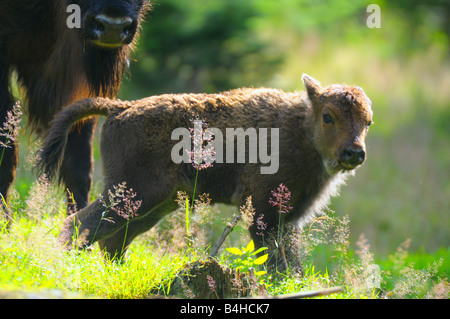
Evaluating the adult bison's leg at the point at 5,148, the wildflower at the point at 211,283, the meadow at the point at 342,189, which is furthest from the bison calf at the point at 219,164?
the wildflower at the point at 211,283

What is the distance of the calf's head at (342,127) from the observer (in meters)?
5.55

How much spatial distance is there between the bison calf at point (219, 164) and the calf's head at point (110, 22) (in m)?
0.55

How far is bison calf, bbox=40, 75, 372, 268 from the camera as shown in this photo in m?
5.52

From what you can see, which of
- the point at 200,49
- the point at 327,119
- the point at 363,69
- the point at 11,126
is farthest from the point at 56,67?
the point at 363,69

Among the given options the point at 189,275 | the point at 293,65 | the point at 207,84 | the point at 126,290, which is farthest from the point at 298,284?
the point at 293,65

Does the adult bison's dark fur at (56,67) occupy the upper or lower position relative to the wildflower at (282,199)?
upper

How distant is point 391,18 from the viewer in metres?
21.2

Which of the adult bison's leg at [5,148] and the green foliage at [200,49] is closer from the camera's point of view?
the adult bison's leg at [5,148]

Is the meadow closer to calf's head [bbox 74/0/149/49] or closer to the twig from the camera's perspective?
the twig

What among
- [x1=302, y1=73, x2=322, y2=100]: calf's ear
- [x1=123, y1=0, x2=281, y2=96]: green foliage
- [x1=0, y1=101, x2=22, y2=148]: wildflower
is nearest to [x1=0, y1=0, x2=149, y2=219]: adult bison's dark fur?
[x1=0, y1=101, x2=22, y2=148]: wildflower

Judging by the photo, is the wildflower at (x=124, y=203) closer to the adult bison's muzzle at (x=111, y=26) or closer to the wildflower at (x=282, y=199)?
the wildflower at (x=282, y=199)

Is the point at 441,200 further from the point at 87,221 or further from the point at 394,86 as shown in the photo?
the point at 87,221

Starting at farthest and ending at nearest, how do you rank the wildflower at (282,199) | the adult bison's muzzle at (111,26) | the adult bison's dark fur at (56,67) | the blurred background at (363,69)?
the blurred background at (363,69), the adult bison's dark fur at (56,67), the adult bison's muzzle at (111,26), the wildflower at (282,199)

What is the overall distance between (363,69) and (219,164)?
14923mm
